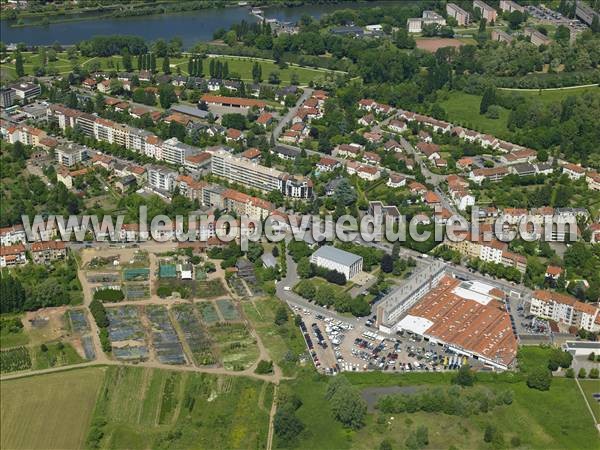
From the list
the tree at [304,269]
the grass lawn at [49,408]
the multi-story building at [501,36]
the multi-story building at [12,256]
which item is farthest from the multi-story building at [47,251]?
the multi-story building at [501,36]

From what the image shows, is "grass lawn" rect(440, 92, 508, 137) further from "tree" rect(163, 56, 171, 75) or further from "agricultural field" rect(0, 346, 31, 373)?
"agricultural field" rect(0, 346, 31, 373)

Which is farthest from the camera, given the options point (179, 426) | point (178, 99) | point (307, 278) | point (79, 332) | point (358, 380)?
point (178, 99)

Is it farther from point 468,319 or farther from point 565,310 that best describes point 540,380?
point 565,310

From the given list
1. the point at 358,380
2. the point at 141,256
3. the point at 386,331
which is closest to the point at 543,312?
the point at 386,331

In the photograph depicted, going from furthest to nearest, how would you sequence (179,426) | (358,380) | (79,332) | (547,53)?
(547,53), (79,332), (358,380), (179,426)

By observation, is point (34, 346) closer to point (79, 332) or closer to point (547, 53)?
point (79, 332)

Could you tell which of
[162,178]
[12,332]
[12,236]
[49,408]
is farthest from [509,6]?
[49,408]
